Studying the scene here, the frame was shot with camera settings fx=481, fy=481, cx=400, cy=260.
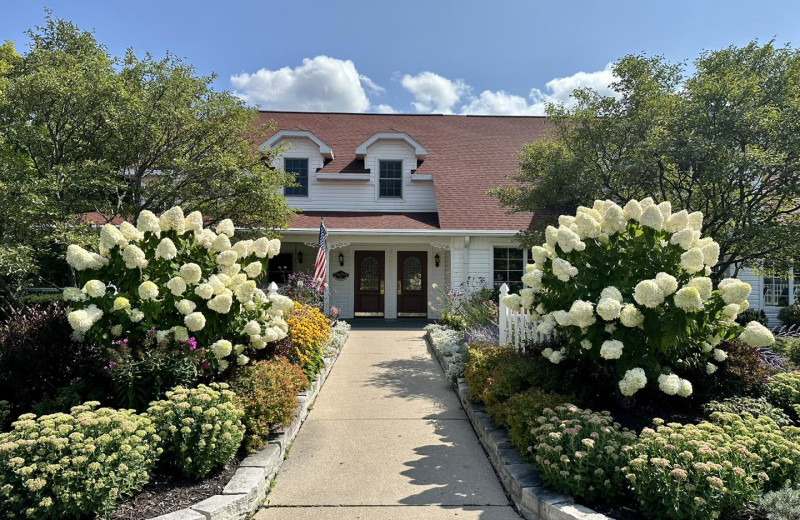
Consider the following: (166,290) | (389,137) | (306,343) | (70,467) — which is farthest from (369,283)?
(70,467)

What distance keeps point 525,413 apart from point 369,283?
12486mm

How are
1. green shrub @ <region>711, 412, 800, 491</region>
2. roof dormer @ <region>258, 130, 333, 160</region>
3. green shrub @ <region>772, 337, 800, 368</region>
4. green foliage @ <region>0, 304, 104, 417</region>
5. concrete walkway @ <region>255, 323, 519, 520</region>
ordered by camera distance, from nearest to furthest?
green shrub @ <region>711, 412, 800, 491</region> < concrete walkway @ <region>255, 323, 519, 520</region> < green foliage @ <region>0, 304, 104, 417</region> < green shrub @ <region>772, 337, 800, 368</region> < roof dormer @ <region>258, 130, 333, 160</region>

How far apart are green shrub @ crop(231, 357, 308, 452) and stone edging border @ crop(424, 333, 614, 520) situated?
6.69ft

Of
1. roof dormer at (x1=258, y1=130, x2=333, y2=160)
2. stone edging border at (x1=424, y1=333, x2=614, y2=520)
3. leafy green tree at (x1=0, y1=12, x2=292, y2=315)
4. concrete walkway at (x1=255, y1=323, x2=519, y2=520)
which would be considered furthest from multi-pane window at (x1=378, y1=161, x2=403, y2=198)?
stone edging border at (x1=424, y1=333, x2=614, y2=520)

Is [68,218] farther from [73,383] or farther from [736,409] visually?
[736,409]

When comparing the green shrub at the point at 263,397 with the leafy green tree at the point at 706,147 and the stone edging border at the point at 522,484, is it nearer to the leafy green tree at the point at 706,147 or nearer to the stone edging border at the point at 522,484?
the stone edging border at the point at 522,484

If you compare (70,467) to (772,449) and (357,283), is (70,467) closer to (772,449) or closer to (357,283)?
(772,449)

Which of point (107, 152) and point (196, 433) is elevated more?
point (107, 152)

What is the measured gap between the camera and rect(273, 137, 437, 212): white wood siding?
52.9 feet

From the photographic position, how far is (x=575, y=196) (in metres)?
9.05

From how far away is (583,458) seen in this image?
3.48 m

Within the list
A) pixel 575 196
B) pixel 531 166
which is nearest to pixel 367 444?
pixel 575 196

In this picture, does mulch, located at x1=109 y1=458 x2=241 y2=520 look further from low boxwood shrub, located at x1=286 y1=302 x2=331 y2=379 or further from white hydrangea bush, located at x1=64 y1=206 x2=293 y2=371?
low boxwood shrub, located at x1=286 y1=302 x2=331 y2=379

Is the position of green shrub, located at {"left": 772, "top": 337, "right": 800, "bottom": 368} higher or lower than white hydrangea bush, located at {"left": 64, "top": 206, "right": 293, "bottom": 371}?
lower
